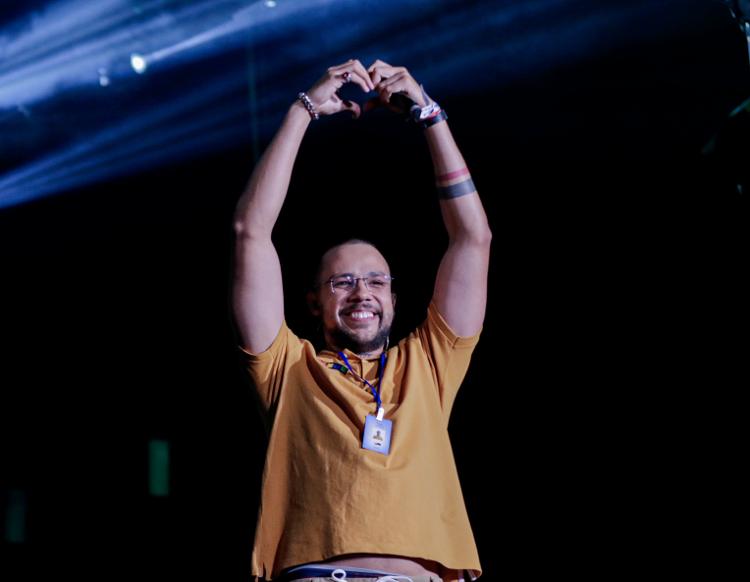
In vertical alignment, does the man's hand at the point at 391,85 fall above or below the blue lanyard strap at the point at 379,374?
above

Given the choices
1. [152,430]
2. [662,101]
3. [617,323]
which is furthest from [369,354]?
[152,430]

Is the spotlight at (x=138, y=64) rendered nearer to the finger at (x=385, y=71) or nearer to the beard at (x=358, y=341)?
the finger at (x=385, y=71)

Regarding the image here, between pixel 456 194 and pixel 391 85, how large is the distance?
38 centimetres

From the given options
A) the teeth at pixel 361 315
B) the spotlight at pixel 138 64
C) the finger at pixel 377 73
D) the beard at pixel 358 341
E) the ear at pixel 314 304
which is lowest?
the beard at pixel 358 341

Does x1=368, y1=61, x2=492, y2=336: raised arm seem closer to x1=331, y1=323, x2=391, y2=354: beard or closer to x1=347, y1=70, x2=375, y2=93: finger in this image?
x1=347, y1=70, x2=375, y2=93: finger

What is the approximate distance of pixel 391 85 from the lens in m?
2.33

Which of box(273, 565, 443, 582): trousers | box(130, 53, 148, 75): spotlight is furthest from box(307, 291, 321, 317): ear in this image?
box(130, 53, 148, 75): spotlight

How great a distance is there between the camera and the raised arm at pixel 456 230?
2.30 metres

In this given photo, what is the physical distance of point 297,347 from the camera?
87.6 inches

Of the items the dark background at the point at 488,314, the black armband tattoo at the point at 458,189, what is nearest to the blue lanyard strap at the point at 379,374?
the black armband tattoo at the point at 458,189

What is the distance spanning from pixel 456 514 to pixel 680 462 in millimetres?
1703

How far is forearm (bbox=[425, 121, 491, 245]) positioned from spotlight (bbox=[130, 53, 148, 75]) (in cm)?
210

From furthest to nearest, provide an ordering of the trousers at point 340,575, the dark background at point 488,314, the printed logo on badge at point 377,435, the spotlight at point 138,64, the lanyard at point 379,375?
the spotlight at point 138,64, the dark background at point 488,314, the lanyard at point 379,375, the printed logo on badge at point 377,435, the trousers at point 340,575

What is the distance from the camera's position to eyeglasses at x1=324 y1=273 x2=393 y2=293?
7.86 ft
